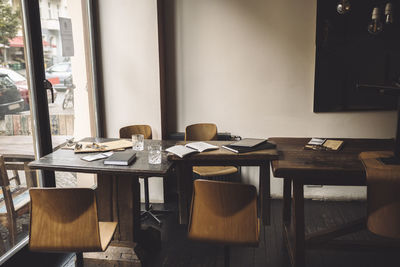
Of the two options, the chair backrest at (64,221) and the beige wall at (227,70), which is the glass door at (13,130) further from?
the beige wall at (227,70)

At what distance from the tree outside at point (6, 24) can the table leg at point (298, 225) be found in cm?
216

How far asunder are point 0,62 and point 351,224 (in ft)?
8.77

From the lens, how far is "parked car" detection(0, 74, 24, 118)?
2555 millimetres

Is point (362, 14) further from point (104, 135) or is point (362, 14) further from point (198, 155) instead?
point (104, 135)

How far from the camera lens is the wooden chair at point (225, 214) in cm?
208

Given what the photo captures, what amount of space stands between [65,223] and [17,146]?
99 centimetres

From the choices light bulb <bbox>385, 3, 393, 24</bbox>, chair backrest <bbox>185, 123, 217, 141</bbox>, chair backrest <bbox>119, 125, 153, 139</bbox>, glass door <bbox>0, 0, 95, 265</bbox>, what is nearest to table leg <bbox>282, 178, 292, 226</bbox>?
chair backrest <bbox>185, 123, 217, 141</bbox>

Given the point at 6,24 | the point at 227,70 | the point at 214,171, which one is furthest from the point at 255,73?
the point at 6,24

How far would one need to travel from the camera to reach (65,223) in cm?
210

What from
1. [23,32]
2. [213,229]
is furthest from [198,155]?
[23,32]

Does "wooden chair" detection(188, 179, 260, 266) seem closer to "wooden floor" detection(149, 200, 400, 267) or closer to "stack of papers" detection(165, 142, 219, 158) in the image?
"stack of papers" detection(165, 142, 219, 158)

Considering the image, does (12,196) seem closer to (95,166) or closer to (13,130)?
(13,130)

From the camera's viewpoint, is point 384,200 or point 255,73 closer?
point 384,200

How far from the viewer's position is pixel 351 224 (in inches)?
109
